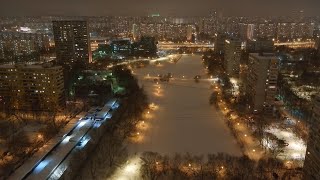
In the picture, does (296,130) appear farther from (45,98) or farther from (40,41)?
(40,41)

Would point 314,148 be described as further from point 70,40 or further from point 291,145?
point 70,40

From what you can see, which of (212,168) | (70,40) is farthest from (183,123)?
(70,40)

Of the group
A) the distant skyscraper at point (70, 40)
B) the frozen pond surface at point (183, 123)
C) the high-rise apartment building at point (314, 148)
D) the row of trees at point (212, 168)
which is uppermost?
the distant skyscraper at point (70, 40)

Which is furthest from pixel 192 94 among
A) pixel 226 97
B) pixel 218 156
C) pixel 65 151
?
pixel 65 151

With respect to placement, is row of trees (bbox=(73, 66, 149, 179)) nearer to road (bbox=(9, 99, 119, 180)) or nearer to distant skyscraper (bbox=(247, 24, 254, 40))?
road (bbox=(9, 99, 119, 180))

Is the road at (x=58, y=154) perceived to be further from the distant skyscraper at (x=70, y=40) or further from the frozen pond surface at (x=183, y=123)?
the distant skyscraper at (x=70, y=40)

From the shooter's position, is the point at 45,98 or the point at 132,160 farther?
the point at 45,98

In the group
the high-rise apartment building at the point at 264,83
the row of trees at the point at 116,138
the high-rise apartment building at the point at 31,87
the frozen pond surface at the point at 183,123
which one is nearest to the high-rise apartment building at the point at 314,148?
the frozen pond surface at the point at 183,123
